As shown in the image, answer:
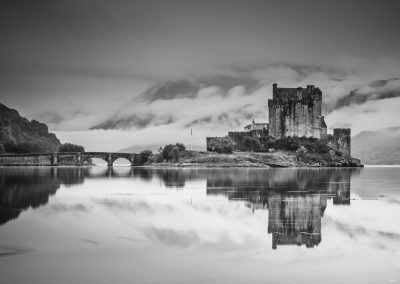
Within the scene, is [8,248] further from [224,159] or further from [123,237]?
[224,159]

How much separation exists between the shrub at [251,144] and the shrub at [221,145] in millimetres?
3507

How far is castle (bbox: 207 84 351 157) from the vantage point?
14325 cm

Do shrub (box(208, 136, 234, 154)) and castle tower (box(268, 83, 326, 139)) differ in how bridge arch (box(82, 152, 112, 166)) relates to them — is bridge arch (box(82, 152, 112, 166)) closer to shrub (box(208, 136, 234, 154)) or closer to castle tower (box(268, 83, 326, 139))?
shrub (box(208, 136, 234, 154))

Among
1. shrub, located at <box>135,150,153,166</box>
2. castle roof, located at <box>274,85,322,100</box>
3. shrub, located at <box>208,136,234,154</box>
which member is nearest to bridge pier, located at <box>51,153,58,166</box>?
shrub, located at <box>135,150,153,166</box>

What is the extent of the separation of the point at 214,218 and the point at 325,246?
21.9 feet

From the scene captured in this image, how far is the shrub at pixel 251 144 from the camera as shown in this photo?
136m

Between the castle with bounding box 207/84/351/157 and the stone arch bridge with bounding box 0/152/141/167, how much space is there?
137ft

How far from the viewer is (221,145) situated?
133 meters

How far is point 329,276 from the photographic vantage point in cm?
1122

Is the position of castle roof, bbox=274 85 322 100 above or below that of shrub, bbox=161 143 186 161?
above

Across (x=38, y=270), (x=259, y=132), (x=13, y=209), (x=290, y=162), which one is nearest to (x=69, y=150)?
(x=259, y=132)

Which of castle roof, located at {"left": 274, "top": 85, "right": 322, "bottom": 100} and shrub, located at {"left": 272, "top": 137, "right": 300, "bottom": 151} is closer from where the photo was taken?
shrub, located at {"left": 272, "top": 137, "right": 300, "bottom": 151}

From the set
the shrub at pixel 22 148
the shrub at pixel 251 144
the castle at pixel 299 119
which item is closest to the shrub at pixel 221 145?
the shrub at pixel 251 144

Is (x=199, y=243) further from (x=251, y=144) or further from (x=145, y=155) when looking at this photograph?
(x=145, y=155)
